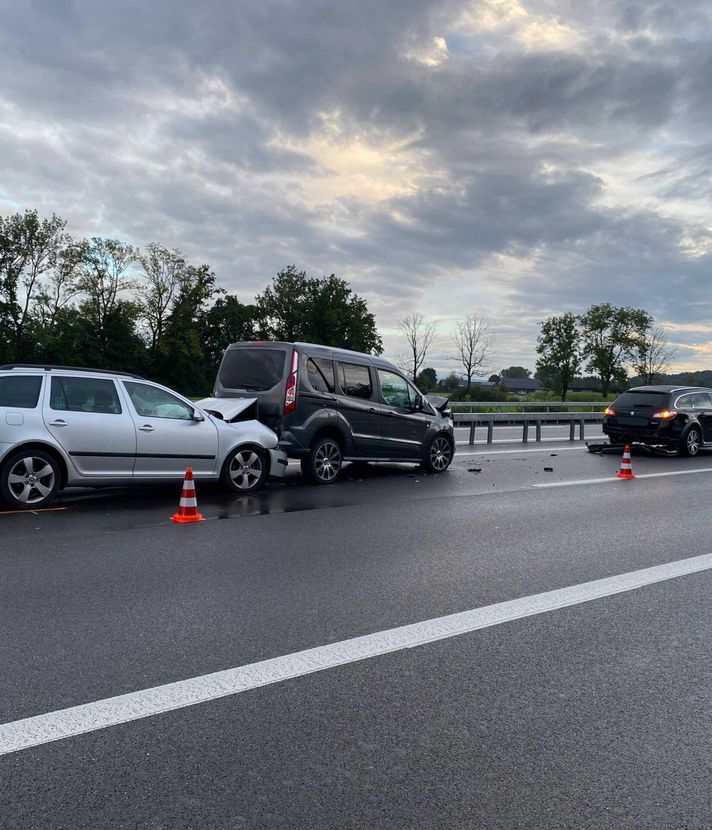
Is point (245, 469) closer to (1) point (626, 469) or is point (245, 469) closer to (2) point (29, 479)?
(2) point (29, 479)

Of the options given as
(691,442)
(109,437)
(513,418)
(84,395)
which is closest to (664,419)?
(691,442)

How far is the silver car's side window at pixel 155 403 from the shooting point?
31.3 ft

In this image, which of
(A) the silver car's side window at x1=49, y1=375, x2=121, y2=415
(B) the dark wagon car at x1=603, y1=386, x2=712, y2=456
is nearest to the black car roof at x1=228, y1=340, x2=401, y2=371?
(A) the silver car's side window at x1=49, y1=375, x2=121, y2=415

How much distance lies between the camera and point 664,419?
17.4 m

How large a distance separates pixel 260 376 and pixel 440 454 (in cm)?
400

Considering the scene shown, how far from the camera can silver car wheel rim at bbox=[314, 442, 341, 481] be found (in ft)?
37.3

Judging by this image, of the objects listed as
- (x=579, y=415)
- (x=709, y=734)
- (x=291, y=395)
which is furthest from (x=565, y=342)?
(x=709, y=734)

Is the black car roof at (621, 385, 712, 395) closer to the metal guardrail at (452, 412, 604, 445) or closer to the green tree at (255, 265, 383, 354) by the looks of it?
the metal guardrail at (452, 412, 604, 445)

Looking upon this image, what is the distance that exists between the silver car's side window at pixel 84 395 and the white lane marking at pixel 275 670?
578 centimetres

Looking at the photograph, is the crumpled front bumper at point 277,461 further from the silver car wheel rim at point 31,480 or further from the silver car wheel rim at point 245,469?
the silver car wheel rim at point 31,480

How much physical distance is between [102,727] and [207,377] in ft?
265

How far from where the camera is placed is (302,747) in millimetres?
3123

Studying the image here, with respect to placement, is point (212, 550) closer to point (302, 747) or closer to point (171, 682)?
point (171, 682)

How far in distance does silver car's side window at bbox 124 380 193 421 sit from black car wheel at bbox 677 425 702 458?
12.4 metres
